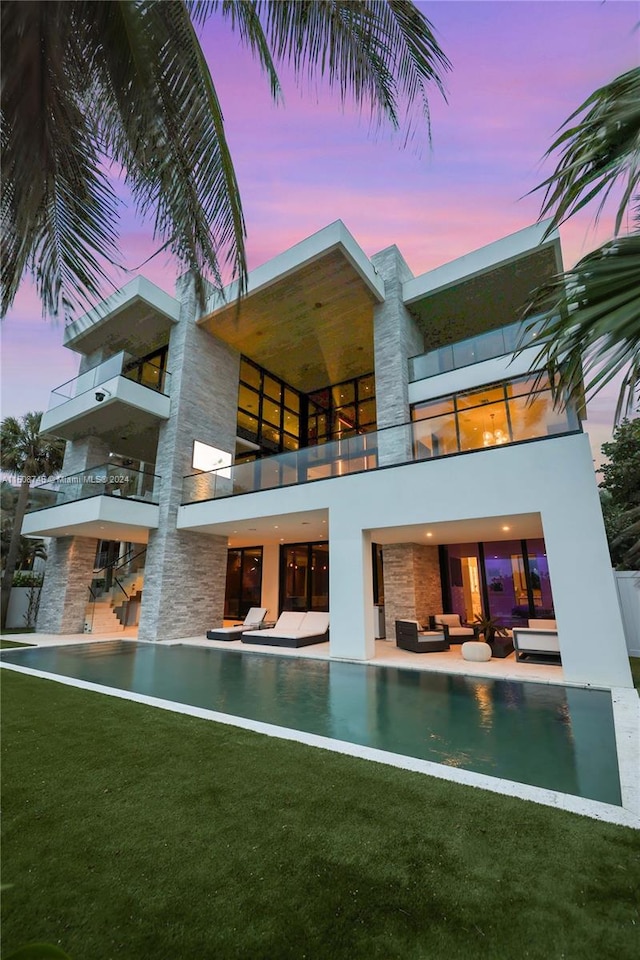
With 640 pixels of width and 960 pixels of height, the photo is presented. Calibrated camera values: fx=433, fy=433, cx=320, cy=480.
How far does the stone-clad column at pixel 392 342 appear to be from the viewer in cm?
1258

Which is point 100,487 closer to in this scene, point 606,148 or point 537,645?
point 537,645

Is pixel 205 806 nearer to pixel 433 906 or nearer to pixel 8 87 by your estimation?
pixel 433 906

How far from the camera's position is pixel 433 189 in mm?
4352

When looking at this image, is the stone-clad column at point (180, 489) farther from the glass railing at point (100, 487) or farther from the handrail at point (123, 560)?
the handrail at point (123, 560)

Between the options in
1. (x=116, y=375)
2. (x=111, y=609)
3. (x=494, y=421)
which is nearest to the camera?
(x=494, y=421)

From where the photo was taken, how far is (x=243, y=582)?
17875mm

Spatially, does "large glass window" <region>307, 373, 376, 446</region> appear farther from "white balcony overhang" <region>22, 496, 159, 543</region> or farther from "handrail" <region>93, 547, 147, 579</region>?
"handrail" <region>93, 547, 147, 579</region>

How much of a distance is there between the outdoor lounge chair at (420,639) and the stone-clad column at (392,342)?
5.35 meters

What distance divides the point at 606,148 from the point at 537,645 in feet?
27.8

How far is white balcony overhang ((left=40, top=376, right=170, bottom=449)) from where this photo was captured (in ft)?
42.9

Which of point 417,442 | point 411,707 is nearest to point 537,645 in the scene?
point 411,707

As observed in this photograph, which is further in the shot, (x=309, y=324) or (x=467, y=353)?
(x=309, y=324)

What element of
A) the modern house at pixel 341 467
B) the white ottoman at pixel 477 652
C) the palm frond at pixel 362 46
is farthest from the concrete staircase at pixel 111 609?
the palm frond at pixel 362 46

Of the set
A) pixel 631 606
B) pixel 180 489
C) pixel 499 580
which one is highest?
pixel 180 489
